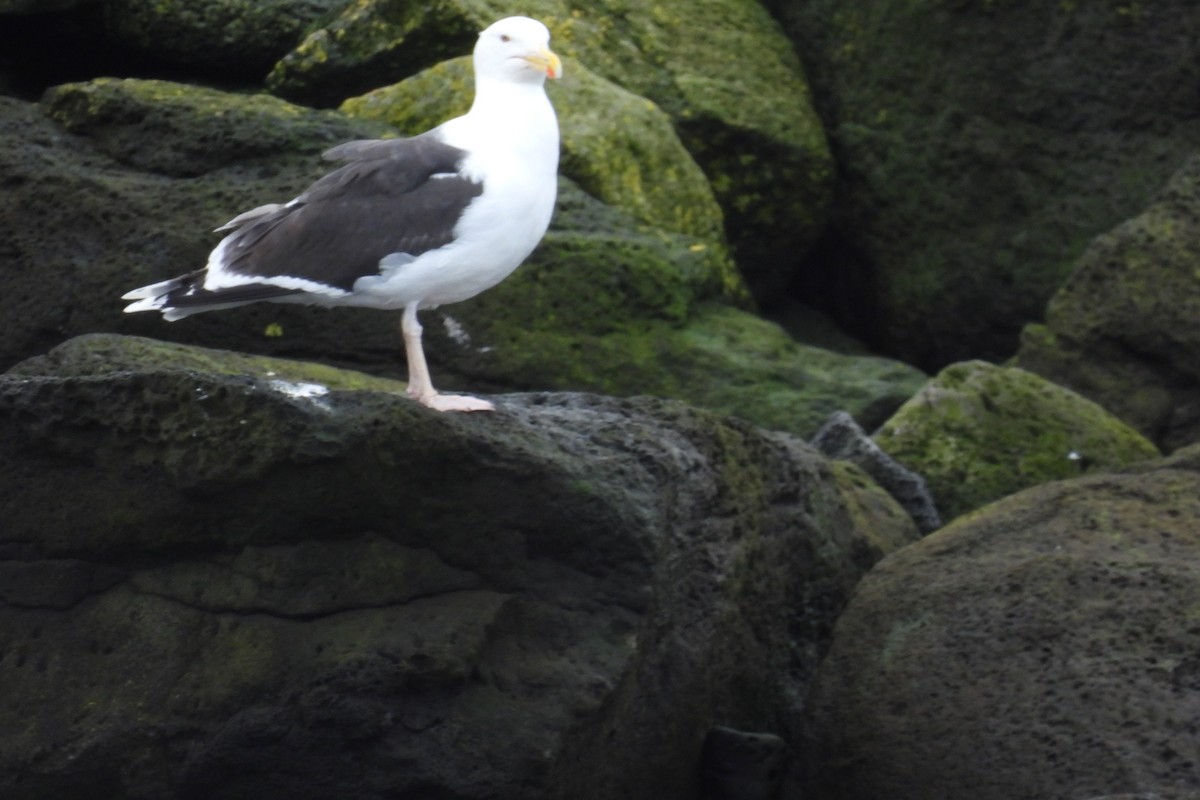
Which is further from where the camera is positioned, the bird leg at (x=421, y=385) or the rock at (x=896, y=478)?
the rock at (x=896, y=478)

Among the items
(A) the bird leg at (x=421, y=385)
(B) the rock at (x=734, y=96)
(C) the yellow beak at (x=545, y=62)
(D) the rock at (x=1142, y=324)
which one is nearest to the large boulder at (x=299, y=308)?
(D) the rock at (x=1142, y=324)

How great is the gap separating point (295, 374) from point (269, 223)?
0.72 metres

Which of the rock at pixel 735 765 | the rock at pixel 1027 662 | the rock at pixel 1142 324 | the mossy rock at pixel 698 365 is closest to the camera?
the rock at pixel 1027 662

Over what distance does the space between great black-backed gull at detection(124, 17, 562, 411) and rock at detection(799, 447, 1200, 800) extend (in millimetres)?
1578

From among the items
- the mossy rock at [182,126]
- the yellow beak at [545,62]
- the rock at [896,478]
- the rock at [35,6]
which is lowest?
the rock at [896,478]

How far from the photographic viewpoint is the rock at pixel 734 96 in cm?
1058

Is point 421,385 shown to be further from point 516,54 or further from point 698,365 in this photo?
point 698,365

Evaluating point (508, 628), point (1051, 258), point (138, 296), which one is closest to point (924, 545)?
point (508, 628)

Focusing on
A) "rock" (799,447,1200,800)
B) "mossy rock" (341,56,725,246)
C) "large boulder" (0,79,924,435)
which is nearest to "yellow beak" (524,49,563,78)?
"large boulder" (0,79,924,435)

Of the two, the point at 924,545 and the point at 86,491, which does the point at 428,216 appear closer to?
the point at 86,491

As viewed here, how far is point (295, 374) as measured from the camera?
6.88 metres

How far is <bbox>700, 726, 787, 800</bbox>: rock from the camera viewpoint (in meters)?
6.34

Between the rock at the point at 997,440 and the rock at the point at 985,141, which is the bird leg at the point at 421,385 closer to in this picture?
the rock at the point at 997,440

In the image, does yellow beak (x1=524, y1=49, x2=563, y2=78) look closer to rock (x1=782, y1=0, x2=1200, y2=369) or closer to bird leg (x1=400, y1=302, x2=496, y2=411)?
bird leg (x1=400, y1=302, x2=496, y2=411)
